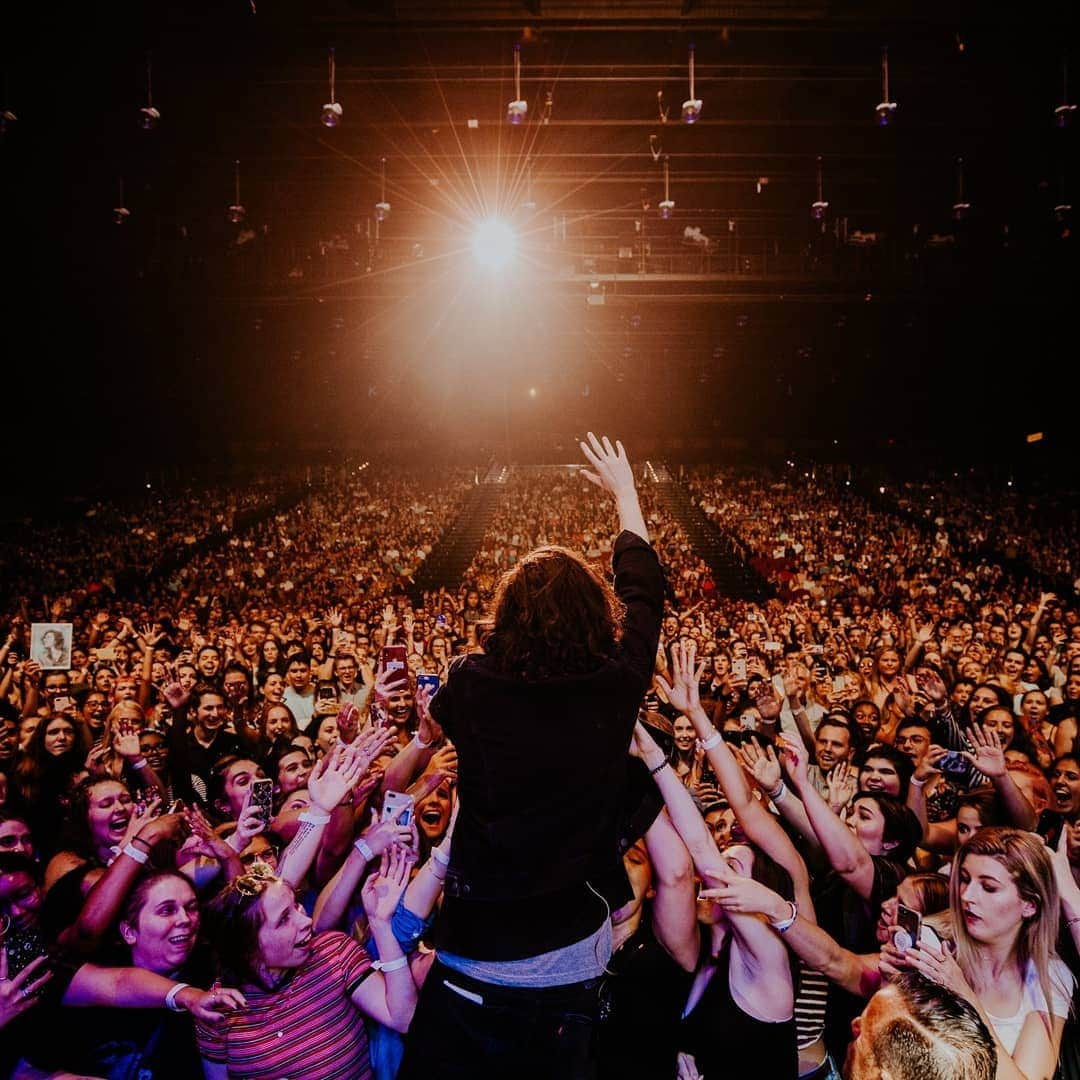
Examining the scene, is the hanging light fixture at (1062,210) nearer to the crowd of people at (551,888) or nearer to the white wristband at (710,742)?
the crowd of people at (551,888)

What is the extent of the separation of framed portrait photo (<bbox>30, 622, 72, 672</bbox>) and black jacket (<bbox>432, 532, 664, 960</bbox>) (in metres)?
5.03

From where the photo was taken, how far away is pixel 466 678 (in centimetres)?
154

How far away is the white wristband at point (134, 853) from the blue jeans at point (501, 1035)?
1012 millimetres

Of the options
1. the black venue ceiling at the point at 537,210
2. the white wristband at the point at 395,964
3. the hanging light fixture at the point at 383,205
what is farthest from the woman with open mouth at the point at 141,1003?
the hanging light fixture at the point at 383,205

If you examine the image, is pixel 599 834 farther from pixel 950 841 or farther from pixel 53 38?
pixel 53 38

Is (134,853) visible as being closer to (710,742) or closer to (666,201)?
(710,742)

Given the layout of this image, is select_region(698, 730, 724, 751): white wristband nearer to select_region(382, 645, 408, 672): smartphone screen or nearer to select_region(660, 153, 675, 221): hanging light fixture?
select_region(382, 645, 408, 672): smartphone screen

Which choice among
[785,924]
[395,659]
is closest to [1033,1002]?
[785,924]

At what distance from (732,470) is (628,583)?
2225cm

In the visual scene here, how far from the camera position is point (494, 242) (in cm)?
1314

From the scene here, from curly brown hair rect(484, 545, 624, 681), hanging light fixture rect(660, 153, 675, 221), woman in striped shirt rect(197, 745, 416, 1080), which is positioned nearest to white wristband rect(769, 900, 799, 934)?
curly brown hair rect(484, 545, 624, 681)

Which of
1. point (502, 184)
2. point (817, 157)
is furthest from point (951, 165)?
point (502, 184)

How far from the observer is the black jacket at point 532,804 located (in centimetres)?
145

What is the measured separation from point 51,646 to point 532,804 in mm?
5322
